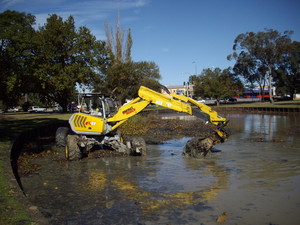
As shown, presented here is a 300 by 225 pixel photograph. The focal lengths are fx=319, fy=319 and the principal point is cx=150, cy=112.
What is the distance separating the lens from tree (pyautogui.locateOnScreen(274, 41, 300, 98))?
2785 inches

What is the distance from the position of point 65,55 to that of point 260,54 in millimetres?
47168

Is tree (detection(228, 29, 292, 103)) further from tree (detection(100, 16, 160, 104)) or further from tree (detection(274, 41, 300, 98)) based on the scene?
tree (detection(100, 16, 160, 104))

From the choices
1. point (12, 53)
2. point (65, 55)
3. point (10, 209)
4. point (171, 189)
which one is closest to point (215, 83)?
point (65, 55)

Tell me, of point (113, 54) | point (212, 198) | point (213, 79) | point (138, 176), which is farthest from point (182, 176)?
point (213, 79)

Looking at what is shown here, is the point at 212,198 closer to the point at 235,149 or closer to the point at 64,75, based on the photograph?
the point at 235,149

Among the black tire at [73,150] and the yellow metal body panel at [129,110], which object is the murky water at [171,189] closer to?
the black tire at [73,150]

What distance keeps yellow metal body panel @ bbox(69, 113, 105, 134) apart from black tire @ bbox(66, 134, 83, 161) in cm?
46

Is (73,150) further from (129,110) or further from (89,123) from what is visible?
(129,110)

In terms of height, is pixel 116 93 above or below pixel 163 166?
above

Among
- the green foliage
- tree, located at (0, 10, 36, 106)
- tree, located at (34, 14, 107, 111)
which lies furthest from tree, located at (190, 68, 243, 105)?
the green foliage

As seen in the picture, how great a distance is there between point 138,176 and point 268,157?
5617mm

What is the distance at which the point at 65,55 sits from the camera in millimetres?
37938

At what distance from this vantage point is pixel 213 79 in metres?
75.4

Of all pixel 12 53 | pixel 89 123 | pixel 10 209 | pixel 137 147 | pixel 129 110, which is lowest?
pixel 10 209
